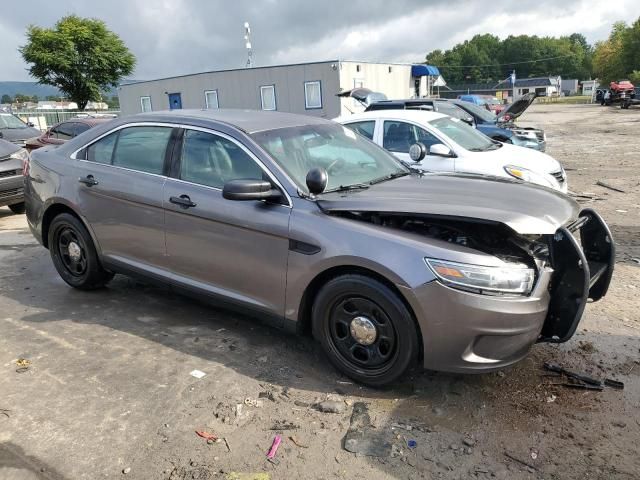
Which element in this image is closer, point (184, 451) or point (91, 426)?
point (184, 451)

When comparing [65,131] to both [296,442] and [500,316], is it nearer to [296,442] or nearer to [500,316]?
[296,442]

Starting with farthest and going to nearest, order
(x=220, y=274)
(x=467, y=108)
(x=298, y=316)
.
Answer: (x=467, y=108) < (x=220, y=274) < (x=298, y=316)

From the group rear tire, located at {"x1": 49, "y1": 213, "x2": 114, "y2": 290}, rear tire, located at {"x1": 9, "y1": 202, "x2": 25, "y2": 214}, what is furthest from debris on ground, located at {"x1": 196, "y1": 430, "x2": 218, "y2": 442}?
rear tire, located at {"x1": 9, "y1": 202, "x2": 25, "y2": 214}

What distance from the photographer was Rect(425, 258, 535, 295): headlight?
2850 mm

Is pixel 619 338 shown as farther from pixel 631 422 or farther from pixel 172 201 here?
pixel 172 201

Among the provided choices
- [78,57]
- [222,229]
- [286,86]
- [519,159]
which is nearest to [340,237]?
[222,229]

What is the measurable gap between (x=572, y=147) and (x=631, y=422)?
17176mm

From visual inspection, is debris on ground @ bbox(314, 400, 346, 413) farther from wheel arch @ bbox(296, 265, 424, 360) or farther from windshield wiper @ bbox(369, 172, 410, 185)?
windshield wiper @ bbox(369, 172, 410, 185)

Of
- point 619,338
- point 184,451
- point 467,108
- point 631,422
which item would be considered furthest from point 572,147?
point 184,451

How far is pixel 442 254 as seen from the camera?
2908 mm

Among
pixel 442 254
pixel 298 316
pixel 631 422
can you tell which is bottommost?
pixel 631 422

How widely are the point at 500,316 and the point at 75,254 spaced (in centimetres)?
388

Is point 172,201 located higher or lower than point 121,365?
higher

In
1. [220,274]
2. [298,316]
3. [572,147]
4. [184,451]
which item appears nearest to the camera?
[184,451]
